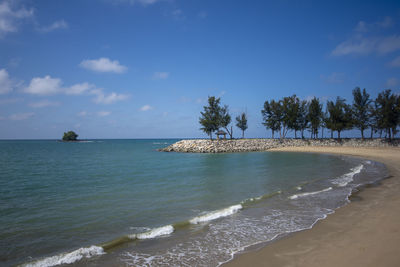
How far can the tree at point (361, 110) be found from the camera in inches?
1981

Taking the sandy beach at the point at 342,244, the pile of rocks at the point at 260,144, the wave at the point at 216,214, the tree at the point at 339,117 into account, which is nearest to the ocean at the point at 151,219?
the wave at the point at 216,214

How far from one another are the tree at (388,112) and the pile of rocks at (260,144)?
2859mm

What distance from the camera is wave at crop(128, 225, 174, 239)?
6.45 m

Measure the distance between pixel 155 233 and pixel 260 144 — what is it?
4958 cm

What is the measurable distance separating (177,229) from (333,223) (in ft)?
16.1

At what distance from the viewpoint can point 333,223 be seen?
698 cm

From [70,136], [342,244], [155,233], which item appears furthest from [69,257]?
[70,136]

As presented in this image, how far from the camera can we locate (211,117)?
60156 millimetres

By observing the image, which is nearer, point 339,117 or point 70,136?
point 339,117

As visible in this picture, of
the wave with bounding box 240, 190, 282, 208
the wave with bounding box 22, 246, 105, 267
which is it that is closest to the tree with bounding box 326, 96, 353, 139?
the wave with bounding box 240, 190, 282, 208

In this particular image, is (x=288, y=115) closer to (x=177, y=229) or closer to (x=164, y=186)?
(x=164, y=186)

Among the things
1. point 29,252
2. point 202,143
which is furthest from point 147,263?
point 202,143

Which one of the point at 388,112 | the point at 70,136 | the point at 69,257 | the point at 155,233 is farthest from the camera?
the point at 70,136

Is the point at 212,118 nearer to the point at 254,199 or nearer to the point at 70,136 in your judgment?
the point at 254,199
